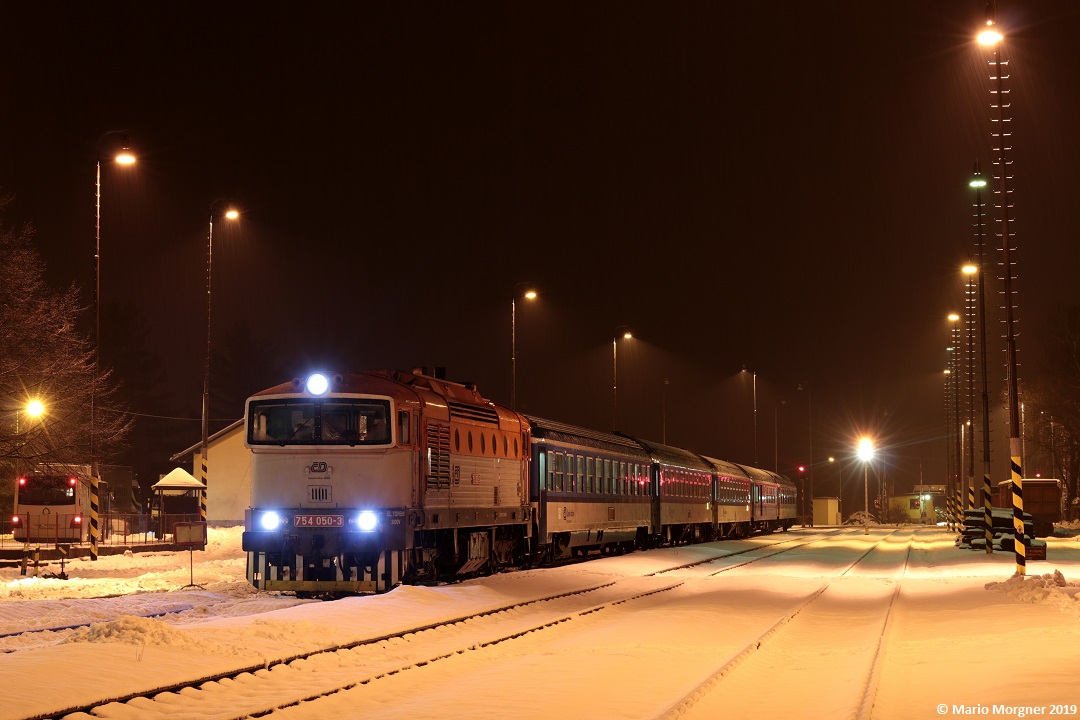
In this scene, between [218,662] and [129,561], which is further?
[129,561]

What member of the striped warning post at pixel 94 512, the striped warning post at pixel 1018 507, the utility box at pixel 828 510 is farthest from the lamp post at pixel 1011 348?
the utility box at pixel 828 510

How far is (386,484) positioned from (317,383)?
222 centimetres

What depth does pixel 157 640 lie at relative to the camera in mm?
14133

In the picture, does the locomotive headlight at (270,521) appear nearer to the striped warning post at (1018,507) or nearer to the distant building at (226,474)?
the striped warning post at (1018,507)

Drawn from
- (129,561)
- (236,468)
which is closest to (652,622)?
(129,561)

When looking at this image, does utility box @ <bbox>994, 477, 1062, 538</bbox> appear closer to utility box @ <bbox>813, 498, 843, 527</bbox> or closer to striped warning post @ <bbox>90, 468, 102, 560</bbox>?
striped warning post @ <bbox>90, 468, 102, 560</bbox>

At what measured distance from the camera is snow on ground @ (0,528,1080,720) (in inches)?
465

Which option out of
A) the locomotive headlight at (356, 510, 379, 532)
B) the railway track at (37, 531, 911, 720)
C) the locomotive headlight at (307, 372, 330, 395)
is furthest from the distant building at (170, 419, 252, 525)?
the locomotive headlight at (356, 510, 379, 532)

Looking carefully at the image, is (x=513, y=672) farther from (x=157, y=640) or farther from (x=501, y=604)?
(x=501, y=604)

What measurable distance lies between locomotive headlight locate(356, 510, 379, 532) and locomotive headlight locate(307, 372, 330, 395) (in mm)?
2365

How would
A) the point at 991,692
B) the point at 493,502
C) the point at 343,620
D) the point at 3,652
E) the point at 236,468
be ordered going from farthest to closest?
the point at 236,468 < the point at 493,502 < the point at 343,620 < the point at 3,652 < the point at 991,692

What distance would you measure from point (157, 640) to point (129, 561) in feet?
76.3

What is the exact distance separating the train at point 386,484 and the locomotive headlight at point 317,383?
23mm

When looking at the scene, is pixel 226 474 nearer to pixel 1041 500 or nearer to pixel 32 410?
pixel 32 410
